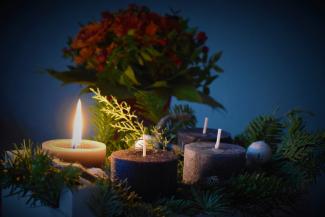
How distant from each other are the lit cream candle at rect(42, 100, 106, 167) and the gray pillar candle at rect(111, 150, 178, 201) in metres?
0.07

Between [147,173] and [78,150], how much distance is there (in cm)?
13

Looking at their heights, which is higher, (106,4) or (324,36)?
(106,4)

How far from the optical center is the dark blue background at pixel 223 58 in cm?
104

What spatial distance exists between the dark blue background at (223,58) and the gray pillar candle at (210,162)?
1.64 ft

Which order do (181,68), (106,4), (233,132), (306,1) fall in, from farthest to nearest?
(106,4)
(233,132)
(306,1)
(181,68)

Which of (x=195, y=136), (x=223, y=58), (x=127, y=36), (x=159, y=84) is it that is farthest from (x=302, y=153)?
(x=223, y=58)

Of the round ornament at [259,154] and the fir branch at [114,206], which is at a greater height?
the round ornament at [259,154]

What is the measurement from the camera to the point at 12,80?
1.48 metres

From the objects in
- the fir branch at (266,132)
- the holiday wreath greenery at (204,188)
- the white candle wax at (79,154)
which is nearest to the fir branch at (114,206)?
the holiday wreath greenery at (204,188)

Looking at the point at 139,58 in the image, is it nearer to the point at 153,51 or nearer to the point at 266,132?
the point at 153,51

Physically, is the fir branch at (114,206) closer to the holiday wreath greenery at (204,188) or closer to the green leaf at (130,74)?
the holiday wreath greenery at (204,188)

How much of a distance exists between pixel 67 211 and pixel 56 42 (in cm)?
113

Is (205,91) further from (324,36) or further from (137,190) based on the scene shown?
(137,190)

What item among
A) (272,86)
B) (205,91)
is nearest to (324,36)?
(272,86)
